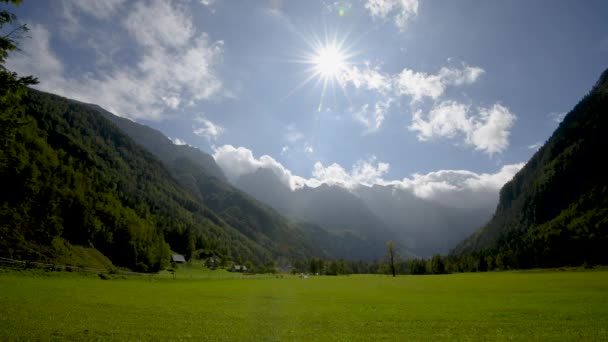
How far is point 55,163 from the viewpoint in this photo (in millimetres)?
127125

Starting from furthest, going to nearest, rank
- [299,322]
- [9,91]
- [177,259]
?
[177,259] → [299,322] → [9,91]

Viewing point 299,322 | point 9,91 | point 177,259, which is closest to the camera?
point 9,91

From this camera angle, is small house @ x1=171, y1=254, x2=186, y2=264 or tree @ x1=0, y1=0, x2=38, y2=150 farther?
small house @ x1=171, y1=254, x2=186, y2=264

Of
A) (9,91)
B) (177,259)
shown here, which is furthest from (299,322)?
(177,259)

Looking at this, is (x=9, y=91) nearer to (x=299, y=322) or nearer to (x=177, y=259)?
(x=299, y=322)

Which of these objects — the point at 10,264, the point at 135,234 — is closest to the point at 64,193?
the point at 135,234

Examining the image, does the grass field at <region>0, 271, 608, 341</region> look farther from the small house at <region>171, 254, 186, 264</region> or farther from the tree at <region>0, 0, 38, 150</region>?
the small house at <region>171, 254, 186, 264</region>

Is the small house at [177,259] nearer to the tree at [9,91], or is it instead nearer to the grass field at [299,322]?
the grass field at [299,322]

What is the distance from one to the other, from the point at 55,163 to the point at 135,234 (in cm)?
4203

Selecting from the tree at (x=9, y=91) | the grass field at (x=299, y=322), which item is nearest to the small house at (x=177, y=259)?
the grass field at (x=299, y=322)

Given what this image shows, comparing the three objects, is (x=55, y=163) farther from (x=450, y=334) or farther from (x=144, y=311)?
(x=450, y=334)

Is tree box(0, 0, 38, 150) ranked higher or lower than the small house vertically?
higher

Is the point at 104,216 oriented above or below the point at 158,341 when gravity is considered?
above

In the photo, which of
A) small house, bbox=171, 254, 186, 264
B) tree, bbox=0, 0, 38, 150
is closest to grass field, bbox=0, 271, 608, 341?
tree, bbox=0, 0, 38, 150
